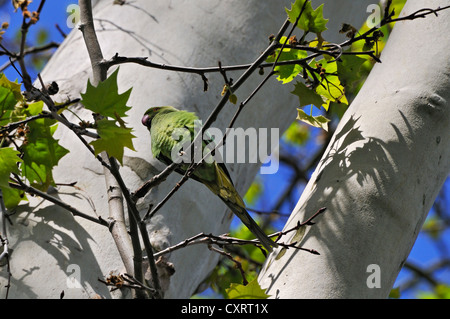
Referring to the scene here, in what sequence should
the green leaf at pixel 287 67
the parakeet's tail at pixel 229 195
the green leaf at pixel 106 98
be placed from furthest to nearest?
the parakeet's tail at pixel 229 195 < the green leaf at pixel 287 67 < the green leaf at pixel 106 98

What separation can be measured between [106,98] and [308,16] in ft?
1.70

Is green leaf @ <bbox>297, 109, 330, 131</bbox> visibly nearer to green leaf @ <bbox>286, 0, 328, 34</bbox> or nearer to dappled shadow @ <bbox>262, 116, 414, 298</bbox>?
dappled shadow @ <bbox>262, 116, 414, 298</bbox>

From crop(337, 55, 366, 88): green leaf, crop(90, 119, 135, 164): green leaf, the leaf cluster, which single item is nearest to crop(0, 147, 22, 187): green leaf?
the leaf cluster

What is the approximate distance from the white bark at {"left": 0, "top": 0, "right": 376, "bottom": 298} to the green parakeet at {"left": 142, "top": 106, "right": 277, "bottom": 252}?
3cm

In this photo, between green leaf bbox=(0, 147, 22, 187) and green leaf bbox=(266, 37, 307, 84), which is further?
green leaf bbox=(266, 37, 307, 84)

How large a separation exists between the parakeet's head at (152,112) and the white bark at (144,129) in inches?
0.8

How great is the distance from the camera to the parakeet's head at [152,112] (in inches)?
60.7

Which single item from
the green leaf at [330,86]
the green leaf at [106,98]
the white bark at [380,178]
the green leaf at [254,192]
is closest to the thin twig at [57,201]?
the green leaf at [106,98]

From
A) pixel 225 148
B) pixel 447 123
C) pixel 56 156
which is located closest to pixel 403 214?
pixel 447 123

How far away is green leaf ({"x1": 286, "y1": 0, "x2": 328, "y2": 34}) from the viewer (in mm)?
1201

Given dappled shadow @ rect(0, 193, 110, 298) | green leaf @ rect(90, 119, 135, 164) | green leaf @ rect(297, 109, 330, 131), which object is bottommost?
dappled shadow @ rect(0, 193, 110, 298)

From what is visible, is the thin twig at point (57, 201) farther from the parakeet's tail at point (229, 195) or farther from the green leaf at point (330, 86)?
the green leaf at point (330, 86)
